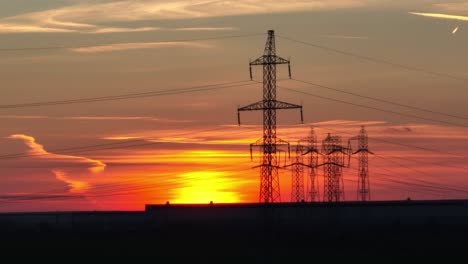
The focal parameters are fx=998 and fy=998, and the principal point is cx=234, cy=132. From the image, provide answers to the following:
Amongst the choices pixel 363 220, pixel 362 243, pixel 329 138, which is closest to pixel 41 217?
pixel 363 220

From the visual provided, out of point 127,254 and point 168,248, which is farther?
point 168,248

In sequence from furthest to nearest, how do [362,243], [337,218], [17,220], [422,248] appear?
[17,220]
[337,218]
[362,243]
[422,248]

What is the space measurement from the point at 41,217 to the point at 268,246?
4995 inches

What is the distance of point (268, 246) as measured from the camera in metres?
76.7

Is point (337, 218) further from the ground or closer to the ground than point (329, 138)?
closer to the ground

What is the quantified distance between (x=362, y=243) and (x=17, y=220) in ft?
407

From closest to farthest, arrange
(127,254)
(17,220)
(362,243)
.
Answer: (127,254) → (362,243) → (17,220)

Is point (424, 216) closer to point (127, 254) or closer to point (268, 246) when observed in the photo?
point (268, 246)

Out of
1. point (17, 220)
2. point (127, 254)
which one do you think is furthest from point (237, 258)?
point (17, 220)

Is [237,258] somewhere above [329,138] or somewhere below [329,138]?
below

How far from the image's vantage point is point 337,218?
127000mm

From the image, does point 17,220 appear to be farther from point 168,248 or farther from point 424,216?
point 168,248

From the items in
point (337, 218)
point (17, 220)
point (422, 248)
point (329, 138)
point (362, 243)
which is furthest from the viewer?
point (17, 220)

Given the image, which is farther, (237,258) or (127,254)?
(127,254)
